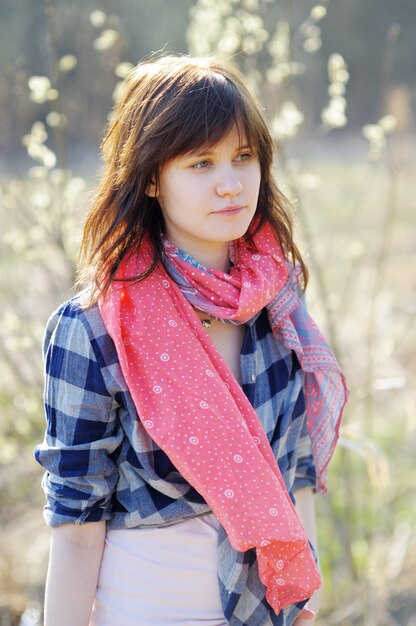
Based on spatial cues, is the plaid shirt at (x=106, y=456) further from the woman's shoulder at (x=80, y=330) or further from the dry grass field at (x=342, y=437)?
the dry grass field at (x=342, y=437)

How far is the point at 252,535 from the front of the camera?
1523mm

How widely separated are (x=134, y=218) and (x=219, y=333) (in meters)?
0.27

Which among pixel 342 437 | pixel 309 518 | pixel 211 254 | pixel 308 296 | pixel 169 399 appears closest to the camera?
pixel 169 399

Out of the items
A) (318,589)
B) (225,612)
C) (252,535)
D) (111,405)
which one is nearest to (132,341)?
(111,405)

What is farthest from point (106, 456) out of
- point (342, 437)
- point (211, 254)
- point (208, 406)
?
point (342, 437)

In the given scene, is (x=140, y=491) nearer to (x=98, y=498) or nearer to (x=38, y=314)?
(x=98, y=498)

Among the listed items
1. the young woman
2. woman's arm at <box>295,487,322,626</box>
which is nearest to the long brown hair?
the young woman

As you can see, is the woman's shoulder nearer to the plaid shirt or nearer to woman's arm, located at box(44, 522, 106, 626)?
the plaid shirt

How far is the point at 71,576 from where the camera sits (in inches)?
61.7

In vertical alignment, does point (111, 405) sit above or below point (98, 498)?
above

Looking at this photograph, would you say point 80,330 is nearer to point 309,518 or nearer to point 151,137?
point 151,137

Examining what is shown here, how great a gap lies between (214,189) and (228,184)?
0.03m

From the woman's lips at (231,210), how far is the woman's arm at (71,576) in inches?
23.3

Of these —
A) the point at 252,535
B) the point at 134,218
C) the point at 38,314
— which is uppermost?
the point at 134,218
